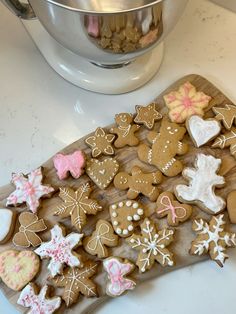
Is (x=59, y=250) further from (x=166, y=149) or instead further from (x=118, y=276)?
(x=166, y=149)

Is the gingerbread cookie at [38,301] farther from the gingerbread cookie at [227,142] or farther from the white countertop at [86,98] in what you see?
the gingerbread cookie at [227,142]

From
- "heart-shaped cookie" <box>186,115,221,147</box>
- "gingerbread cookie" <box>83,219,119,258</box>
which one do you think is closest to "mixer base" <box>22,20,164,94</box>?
"heart-shaped cookie" <box>186,115,221,147</box>

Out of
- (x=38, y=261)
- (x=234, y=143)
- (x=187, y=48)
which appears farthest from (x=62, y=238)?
(x=187, y=48)

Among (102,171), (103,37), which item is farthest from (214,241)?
(103,37)

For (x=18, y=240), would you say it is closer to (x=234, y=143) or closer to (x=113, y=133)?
(x=113, y=133)

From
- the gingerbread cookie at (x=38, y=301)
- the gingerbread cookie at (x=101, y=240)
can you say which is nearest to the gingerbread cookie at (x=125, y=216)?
the gingerbread cookie at (x=101, y=240)

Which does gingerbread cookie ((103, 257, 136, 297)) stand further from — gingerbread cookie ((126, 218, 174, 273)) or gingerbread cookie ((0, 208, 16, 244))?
gingerbread cookie ((0, 208, 16, 244))
